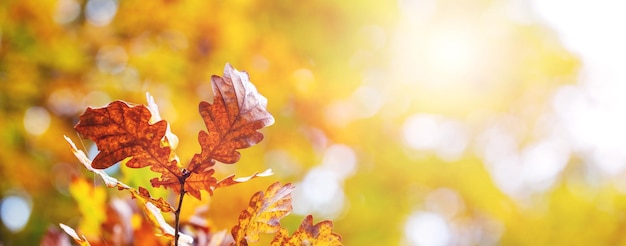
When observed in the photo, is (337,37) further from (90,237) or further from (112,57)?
(90,237)

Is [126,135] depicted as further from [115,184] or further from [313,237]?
[313,237]

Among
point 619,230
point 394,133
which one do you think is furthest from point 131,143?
point 619,230

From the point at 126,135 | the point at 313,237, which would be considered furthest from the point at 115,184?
the point at 313,237

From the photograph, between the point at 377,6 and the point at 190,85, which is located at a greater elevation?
the point at 377,6

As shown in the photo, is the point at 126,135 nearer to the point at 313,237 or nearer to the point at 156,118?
the point at 156,118

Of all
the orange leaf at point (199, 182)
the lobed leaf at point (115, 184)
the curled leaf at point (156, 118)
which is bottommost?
the lobed leaf at point (115, 184)
